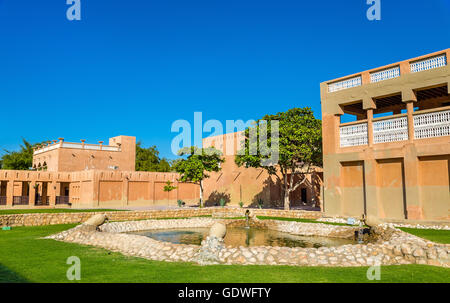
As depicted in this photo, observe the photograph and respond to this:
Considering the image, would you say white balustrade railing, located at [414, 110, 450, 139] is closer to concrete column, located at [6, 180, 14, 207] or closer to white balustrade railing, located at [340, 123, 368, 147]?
white balustrade railing, located at [340, 123, 368, 147]

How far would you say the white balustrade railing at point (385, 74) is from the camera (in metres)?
18.4

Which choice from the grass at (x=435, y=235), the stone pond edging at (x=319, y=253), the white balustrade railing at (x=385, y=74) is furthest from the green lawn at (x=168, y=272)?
the white balustrade railing at (x=385, y=74)

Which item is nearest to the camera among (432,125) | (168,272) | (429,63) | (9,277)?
(9,277)

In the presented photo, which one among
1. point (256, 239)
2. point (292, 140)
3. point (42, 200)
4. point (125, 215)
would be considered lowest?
point (256, 239)

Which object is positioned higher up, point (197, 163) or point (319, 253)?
point (197, 163)

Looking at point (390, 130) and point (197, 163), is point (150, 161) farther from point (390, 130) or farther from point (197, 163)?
point (390, 130)

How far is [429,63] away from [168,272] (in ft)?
54.9

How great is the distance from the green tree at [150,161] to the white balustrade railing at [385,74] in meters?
49.4

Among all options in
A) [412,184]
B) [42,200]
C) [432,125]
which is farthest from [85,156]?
[432,125]

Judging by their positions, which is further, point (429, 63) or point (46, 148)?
point (46, 148)

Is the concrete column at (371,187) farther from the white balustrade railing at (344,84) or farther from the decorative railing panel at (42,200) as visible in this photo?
the decorative railing panel at (42,200)

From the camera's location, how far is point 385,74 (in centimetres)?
1886

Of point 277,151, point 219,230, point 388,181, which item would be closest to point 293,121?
point 277,151

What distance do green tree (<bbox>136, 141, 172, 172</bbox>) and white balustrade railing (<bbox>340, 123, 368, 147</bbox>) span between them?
47.3 m
